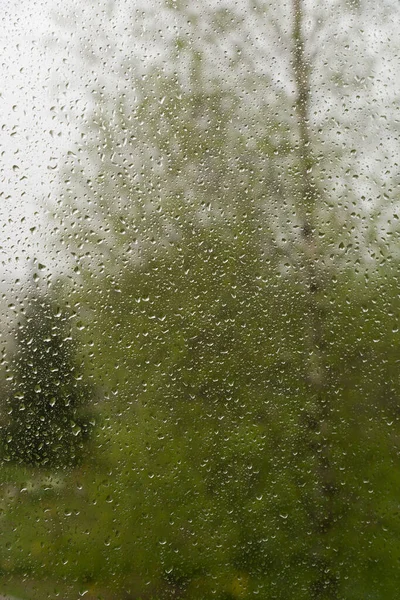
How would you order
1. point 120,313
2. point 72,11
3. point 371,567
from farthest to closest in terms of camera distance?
point 72,11 → point 120,313 → point 371,567

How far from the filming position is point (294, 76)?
1.43 meters

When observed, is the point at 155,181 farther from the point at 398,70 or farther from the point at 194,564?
the point at 194,564

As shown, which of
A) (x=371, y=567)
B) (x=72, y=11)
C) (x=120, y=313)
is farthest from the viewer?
(x=72, y=11)

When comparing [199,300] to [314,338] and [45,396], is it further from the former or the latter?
[45,396]

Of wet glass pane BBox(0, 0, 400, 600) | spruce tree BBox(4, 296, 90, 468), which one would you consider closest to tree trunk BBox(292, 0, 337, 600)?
wet glass pane BBox(0, 0, 400, 600)

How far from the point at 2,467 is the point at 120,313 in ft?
1.86

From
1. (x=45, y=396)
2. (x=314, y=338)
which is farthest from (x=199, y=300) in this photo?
(x=45, y=396)

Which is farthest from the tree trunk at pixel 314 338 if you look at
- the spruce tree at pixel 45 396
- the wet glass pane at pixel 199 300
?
the spruce tree at pixel 45 396

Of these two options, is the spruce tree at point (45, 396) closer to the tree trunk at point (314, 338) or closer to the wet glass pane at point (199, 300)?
the wet glass pane at point (199, 300)

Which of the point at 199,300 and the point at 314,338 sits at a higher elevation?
the point at 199,300

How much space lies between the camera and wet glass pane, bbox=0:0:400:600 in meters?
1.23

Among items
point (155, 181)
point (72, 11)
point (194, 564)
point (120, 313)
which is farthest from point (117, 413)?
point (72, 11)

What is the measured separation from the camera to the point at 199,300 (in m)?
1.35

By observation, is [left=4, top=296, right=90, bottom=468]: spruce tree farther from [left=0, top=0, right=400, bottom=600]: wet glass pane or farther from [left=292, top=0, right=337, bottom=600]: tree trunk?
[left=292, top=0, right=337, bottom=600]: tree trunk
